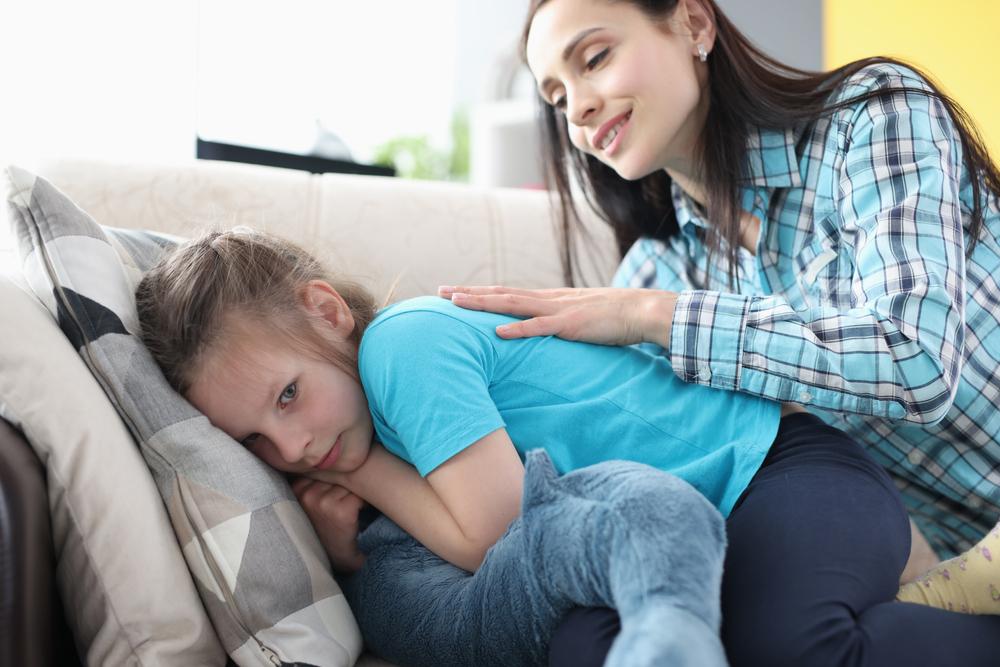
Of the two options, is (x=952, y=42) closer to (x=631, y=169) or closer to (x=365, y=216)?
(x=631, y=169)

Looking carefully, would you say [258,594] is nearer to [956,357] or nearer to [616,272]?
[956,357]

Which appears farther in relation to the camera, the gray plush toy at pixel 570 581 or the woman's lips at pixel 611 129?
the woman's lips at pixel 611 129

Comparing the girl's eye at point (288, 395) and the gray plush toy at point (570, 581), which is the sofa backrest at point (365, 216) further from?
the gray plush toy at point (570, 581)

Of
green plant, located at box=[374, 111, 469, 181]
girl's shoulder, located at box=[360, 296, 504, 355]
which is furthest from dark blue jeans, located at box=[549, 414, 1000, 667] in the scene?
green plant, located at box=[374, 111, 469, 181]

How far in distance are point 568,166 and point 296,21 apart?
2.51 m

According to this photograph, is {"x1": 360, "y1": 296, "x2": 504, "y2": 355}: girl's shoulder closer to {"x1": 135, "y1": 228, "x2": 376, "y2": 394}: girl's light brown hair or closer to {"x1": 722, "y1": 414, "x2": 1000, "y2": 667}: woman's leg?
{"x1": 135, "y1": 228, "x2": 376, "y2": 394}: girl's light brown hair

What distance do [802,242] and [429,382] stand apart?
2.10 ft

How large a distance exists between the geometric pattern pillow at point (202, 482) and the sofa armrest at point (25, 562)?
0.12 meters

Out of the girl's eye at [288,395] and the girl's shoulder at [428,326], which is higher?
the girl's shoulder at [428,326]

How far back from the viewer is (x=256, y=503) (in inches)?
37.4

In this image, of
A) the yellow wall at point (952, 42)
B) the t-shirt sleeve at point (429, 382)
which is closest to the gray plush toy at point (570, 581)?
the t-shirt sleeve at point (429, 382)

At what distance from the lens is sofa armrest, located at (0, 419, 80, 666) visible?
2.45ft

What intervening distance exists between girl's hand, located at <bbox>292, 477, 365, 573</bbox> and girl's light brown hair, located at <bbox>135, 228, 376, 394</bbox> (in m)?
0.16

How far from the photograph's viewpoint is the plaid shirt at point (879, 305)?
1.00 meters
